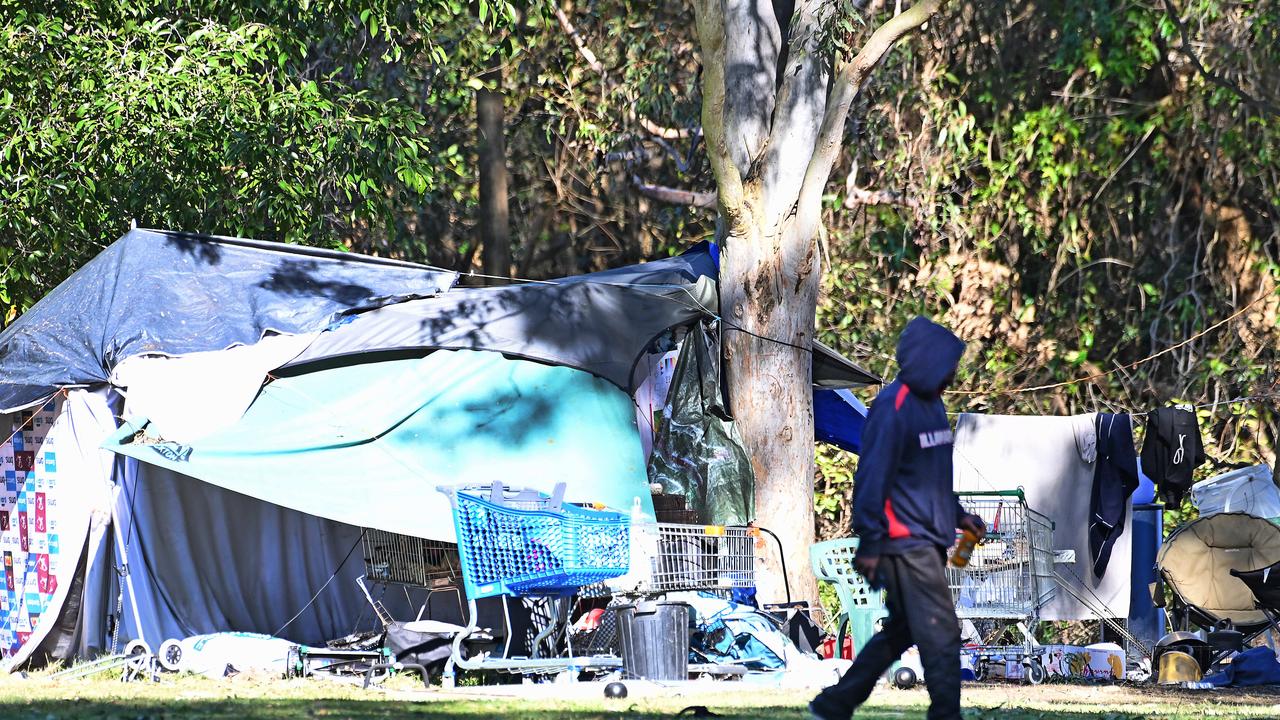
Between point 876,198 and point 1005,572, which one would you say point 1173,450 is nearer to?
point 1005,572

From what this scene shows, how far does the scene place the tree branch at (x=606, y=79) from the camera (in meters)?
19.0

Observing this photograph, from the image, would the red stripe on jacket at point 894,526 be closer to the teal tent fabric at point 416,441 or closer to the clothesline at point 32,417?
the teal tent fabric at point 416,441

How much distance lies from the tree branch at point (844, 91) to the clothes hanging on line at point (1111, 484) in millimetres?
2905

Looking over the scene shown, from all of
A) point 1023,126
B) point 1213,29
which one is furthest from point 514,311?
point 1213,29

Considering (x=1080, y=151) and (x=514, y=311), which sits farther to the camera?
(x=1080, y=151)

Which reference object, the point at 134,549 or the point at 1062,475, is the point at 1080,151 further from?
the point at 134,549

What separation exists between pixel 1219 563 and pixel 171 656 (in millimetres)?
7107

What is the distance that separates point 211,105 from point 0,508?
11.7ft

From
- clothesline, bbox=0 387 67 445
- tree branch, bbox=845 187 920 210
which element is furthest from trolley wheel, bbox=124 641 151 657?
tree branch, bbox=845 187 920 210

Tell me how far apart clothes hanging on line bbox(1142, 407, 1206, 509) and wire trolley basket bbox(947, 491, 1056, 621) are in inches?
91.7

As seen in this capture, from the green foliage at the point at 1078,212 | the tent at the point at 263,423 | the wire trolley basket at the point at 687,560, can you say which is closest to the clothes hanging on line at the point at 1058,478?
the tent at the point at 263,423

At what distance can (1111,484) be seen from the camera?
12.1 metres

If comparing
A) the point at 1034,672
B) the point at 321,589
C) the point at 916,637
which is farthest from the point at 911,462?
the point at 321,589

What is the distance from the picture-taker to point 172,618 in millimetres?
10758
